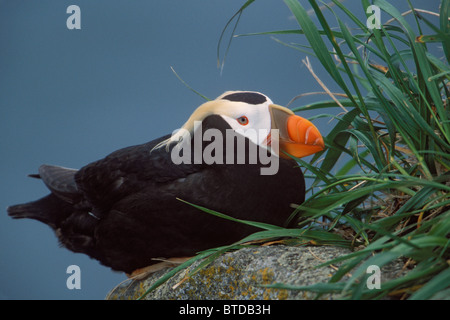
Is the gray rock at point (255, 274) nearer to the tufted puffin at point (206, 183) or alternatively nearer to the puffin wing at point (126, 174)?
the tufted puffin at point (206, 183)

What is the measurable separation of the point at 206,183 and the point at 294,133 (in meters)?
0.22

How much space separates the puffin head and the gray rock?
0.74 ft

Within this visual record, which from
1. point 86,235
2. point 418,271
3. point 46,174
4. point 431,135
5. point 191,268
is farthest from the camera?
point 46,174

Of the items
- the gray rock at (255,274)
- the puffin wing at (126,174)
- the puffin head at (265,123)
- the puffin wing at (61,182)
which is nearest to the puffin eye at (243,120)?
the puffin head at (265,123)

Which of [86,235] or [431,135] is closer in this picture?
[431,135]

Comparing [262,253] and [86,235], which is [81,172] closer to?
[86,235]

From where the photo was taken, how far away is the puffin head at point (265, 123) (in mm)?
987

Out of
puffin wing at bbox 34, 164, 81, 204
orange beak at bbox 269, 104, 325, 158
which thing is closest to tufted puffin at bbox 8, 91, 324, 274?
orange beak at bbox 269, 104, 325, 158

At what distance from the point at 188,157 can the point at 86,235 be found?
0.36m

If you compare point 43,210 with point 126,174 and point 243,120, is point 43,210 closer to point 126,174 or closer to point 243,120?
point 126,174

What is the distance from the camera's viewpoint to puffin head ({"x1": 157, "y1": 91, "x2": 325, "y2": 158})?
99 centimetres
